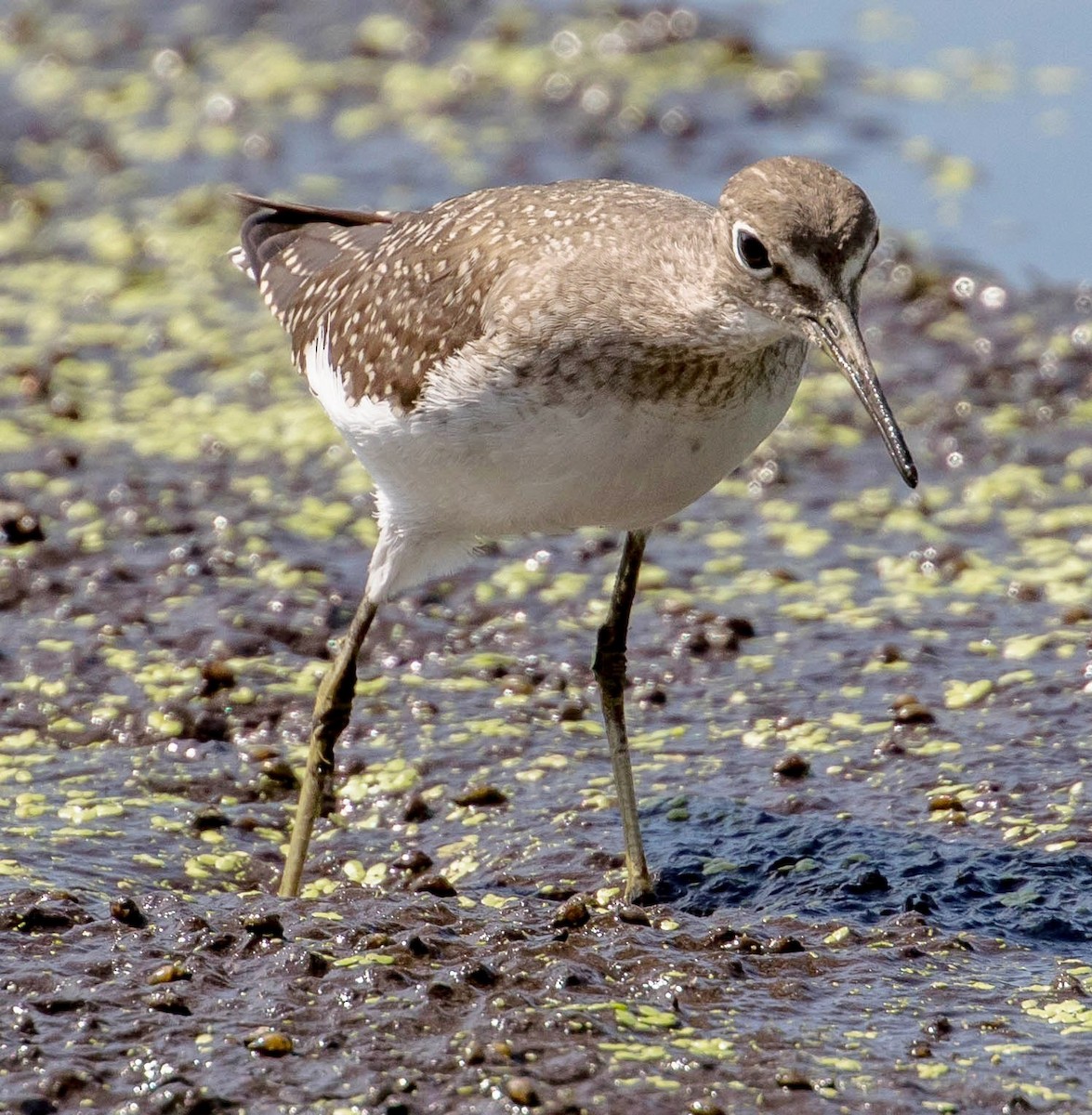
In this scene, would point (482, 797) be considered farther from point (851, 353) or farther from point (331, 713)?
point (851, 353)

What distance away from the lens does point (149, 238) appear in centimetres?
1132

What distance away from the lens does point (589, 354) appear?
205 inches

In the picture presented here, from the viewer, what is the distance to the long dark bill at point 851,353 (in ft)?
16.4

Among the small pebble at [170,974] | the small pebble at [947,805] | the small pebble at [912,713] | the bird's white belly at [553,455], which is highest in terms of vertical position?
the bird's white belly at [553,455]

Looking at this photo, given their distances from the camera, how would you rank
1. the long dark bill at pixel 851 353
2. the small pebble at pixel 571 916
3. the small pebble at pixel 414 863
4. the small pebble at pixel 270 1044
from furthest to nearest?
1. the small pebble at pixel 414 863
2. the small pebble at pixel 571 916
3. the long dark bill at pixel 851 353
4. the small pebble at pixel 270 1044

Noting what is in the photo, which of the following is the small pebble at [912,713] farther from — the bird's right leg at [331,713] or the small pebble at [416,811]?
the bird's right leg at [331,713]

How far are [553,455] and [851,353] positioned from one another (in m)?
0.88

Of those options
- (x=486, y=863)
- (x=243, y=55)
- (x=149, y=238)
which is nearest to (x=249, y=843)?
(x=486, y=863)

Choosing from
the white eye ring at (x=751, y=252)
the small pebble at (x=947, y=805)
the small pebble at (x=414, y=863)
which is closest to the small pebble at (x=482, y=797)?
the small pebble at (x=414, y=863)

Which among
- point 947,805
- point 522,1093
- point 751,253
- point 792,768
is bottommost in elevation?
point 522,1093

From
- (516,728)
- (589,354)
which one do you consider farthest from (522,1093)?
(516,728)

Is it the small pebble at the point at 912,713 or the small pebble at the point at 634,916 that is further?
the small pebble at the point at 912,713

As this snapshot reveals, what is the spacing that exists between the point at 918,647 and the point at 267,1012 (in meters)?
3.53

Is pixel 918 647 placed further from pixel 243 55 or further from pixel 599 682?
pixel 243 55
